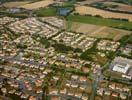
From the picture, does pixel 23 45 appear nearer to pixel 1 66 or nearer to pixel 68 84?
pixel 1 66

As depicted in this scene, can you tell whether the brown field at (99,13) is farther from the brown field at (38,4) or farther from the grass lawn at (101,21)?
the brown field at (38,4)

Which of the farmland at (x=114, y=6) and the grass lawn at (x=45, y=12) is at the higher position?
the farmland at (x=114, y=6)

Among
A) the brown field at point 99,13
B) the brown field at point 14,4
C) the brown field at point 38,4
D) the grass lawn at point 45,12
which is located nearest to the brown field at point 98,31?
the brown field at point 99,13

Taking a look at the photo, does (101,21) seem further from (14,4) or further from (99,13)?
(14,4)

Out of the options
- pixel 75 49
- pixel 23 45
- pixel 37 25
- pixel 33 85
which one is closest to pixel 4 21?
pixel 37 25

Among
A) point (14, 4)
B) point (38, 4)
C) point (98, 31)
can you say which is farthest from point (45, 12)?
point (98, 31)

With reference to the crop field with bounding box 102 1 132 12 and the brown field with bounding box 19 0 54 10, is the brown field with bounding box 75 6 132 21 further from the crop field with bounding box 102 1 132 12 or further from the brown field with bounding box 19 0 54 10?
the brown field with bounding box 19 0 54 10

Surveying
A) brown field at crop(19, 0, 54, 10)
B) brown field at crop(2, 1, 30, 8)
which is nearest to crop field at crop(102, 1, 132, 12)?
brown field at crop(19, 0, 54, 10)

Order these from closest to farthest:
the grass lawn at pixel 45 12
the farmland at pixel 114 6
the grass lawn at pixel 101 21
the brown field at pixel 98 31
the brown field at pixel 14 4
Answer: the brown field at pixel 98 31 → the grass lawn at pixel 101 21 → the grass lawn at pixel 45 12 → the farmland at pixel 114 6 → the brown field at pixel 14 4
